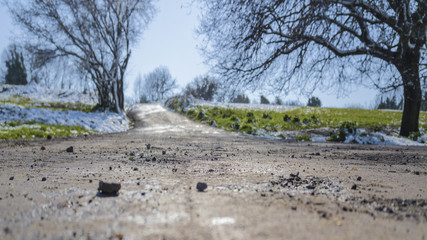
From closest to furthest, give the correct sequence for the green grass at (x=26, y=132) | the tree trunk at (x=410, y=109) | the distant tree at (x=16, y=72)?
the green grass at (x=26, y=132) < the tree trunk at (x=410, y=109) < the distant tree at (x=16, y=72)

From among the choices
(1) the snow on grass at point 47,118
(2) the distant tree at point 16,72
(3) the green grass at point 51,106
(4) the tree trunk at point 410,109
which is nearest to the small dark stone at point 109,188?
(1) the snow on grass at point 47,118

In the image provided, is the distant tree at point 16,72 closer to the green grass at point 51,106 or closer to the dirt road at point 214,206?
the green grass at point 51,106

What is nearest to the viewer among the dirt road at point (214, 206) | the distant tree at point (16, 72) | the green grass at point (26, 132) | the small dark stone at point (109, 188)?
the dirt road at point (214, 206)

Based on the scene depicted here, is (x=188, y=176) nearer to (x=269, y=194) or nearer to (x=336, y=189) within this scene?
(x=269, y=194)

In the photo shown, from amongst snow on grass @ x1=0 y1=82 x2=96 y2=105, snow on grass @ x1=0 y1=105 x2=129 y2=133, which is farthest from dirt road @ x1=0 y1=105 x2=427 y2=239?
snow on grass @ x1=0 y1=82 x2=96 y2=105

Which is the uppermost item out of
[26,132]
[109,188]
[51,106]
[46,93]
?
[46,93]

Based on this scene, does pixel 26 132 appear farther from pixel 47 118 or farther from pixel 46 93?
pixel 46 93

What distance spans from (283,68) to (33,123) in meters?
10.1

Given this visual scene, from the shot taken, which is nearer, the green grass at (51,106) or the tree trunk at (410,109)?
the tree trunk at (410,109)

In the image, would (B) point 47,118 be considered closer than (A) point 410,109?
No

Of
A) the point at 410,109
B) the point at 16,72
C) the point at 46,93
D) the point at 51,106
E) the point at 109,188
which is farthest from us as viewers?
the point at 16,72

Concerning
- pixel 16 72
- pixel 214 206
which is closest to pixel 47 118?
pixel 214 206

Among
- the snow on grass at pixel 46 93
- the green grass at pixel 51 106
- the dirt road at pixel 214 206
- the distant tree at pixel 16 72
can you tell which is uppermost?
the distant tree at pixel 16 72

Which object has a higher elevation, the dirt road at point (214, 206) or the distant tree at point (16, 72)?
the distant tree at point (16, 72)
